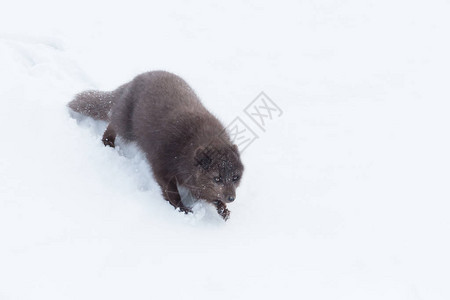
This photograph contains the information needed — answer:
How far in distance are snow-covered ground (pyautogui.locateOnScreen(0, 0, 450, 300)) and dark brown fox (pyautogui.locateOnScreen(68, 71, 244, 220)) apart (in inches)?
10.7

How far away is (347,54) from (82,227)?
8.32 m

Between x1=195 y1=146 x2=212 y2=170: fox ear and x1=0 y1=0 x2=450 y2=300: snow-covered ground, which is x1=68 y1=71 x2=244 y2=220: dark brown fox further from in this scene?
x1=0 y1=0 x2=450 y2=300: snow-covered ground

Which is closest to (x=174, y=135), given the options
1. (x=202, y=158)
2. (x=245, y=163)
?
(x=202, y=158)

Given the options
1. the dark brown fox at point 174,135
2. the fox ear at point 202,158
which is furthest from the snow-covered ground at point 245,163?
the fox ear at point 202,158

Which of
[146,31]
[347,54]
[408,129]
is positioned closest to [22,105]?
[146,31]

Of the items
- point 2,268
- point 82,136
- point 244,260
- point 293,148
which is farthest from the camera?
point 293,148

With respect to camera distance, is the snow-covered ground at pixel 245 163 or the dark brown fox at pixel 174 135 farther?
the dark brown fox at pixel 174 135

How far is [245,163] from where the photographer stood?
7.07 metres

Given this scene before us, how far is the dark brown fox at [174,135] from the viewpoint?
5785mm

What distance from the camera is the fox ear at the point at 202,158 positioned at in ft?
18.8

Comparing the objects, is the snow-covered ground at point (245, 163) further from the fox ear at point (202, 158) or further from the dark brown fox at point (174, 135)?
the fox ear at point (202, 158)

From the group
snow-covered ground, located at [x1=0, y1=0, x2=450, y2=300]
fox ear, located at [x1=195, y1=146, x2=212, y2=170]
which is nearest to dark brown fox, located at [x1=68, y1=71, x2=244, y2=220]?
fox ear, located at [x1=195, y1=146, x2=212, y2=170]

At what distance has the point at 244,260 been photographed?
16.6 feet

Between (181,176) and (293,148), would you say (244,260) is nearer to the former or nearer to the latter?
(181,176)
